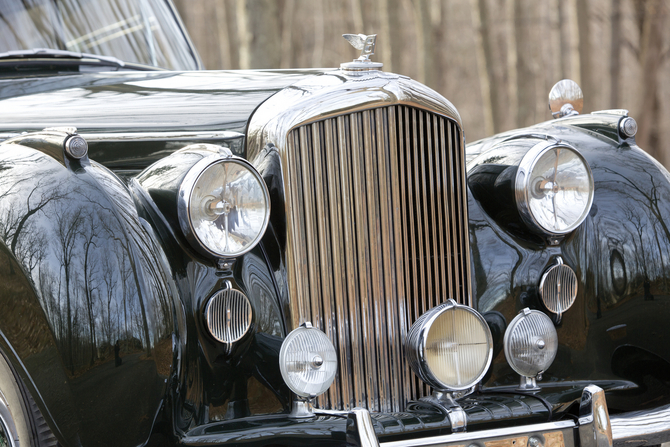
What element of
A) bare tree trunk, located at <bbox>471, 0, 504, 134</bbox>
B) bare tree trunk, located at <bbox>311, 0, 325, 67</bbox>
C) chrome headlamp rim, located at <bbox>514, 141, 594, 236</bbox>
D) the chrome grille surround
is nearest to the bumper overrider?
the chrome grille surround

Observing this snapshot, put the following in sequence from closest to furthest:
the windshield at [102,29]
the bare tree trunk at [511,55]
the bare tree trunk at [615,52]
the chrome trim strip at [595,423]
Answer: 1. the chrome trim strip at [595,423]
2. the windshield at [102,29]
3. the bare tree trunk at [615,52]
4. the bare tree trunk at [511,55]

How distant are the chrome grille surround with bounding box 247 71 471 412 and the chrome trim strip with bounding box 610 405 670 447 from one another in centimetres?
65

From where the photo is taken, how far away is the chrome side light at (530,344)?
253 centimetres

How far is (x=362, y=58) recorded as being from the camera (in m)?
2.65

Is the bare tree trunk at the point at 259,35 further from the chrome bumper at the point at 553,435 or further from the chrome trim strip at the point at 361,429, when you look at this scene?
the chrome trim strip at the point at 361,429

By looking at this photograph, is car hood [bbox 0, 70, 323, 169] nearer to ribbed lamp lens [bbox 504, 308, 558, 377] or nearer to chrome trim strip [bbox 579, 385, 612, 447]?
ribbed lamp lens [bbox 504, 308, 558, 377]

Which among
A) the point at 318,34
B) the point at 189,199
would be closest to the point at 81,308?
the point at 189,199

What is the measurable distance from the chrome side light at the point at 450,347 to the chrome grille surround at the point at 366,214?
0.15m

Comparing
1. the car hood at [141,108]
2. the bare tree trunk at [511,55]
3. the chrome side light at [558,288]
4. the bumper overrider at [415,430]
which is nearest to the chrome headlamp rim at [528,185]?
the chrome side light at [558,288]

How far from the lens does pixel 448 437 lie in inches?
85.9

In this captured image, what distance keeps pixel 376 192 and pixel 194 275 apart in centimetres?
67

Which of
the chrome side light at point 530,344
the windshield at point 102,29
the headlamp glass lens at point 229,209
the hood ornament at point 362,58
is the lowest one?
the chrome side light at point 530,344

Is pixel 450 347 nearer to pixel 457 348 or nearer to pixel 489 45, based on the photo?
pixel 457 348

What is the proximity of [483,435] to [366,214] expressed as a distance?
77 cm
